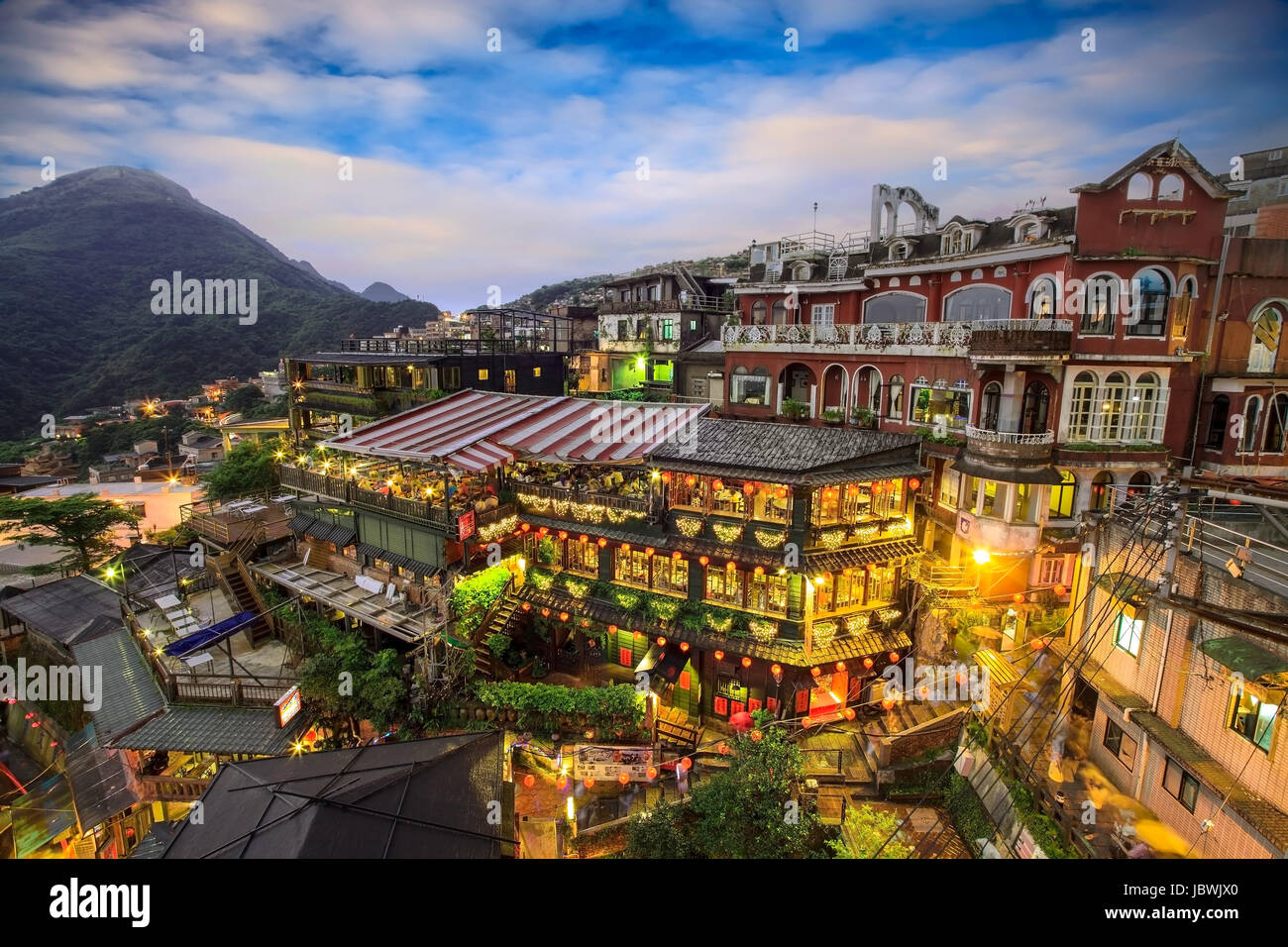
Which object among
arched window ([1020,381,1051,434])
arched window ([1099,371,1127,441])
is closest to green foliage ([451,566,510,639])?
arched window ([1020,381,1051,434])

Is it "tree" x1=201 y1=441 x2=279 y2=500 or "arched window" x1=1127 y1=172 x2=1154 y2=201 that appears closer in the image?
"arched window" x1=1127 y1=172 x2=1154 y2=201

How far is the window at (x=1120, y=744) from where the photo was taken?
644 inches

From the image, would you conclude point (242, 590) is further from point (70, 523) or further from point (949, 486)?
point (949, 486)

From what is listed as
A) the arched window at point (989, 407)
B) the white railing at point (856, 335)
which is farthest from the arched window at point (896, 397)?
the arched window at point (989, 407)

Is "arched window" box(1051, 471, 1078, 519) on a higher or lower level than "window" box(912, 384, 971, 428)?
lower

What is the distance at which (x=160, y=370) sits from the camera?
89500mm

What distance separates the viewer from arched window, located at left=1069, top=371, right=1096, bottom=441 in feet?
80.5

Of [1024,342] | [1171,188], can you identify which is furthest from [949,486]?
[1171,188]

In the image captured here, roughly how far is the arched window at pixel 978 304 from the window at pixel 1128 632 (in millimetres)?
15051

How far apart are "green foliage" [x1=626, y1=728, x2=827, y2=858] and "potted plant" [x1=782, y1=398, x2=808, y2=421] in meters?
20.8

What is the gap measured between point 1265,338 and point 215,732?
42103mm

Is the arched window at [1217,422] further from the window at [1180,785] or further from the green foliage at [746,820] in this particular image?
the green foliage at [746,820]

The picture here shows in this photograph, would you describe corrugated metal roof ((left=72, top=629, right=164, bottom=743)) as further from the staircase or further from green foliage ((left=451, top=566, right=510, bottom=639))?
green foliage ((left=451, top=566, right=510, bottom=639))
